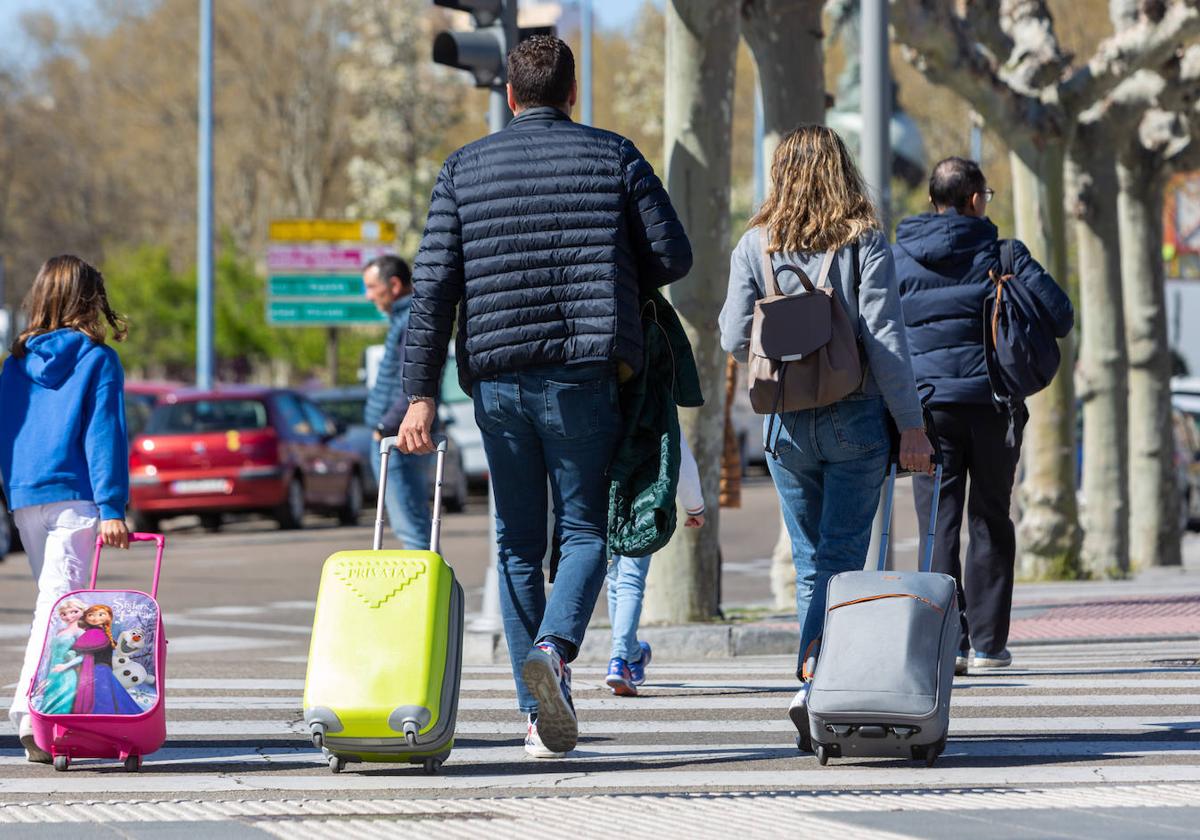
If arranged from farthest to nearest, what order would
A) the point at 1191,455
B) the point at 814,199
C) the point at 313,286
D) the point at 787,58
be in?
the point at 313,286, the point at 1191,455, the point at 787,58, the point at 814,199

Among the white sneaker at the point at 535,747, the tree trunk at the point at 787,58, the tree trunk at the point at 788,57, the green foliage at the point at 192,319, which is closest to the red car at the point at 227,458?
the tree trunk at the point at 787,58

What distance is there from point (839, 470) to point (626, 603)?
223 cm

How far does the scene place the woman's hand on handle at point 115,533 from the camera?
260 inches

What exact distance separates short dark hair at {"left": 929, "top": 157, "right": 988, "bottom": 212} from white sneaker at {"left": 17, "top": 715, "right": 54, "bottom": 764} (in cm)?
396

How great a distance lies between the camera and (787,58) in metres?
13.1

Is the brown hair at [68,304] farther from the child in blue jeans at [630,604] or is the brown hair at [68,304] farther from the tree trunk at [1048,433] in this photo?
the tree trunk at [1048,433]

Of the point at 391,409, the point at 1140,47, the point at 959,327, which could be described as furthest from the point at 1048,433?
the point at 959,327

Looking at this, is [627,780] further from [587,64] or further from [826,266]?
[587,64]

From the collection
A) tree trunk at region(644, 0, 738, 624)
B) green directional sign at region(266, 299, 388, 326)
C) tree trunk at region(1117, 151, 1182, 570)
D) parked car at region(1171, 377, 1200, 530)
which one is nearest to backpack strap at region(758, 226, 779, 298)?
tree trunk at region(644, 0, 738, 624)

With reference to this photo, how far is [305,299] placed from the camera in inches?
1740

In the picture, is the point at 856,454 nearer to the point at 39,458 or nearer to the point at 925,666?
the point at 925,666

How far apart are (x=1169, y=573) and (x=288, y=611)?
7.55 metres

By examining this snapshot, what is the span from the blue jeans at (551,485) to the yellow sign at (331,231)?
37406mm

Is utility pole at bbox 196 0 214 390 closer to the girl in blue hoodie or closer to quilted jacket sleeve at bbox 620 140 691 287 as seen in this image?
the girl in blue hoodie
